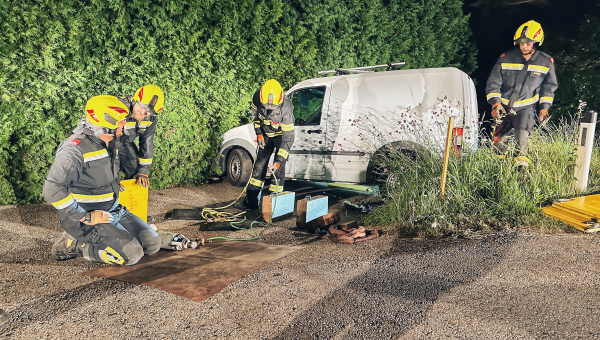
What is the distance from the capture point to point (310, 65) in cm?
890

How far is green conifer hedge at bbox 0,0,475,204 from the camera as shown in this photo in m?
5.59

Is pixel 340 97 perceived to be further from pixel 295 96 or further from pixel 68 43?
pixel 68 43

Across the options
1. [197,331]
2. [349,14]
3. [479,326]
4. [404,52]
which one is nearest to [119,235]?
[197,331]

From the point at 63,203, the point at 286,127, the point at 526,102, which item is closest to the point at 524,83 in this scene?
the point at 526,102

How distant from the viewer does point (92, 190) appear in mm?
3791

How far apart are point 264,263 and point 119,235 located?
1.34 m

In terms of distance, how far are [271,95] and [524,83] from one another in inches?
146

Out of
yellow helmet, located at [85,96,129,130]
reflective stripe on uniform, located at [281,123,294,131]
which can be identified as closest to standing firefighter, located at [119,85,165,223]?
yellow helmet, located at [85,96,129,130]

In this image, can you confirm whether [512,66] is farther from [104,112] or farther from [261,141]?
[104,112]

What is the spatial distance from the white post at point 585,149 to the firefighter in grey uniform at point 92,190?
5.07 metres

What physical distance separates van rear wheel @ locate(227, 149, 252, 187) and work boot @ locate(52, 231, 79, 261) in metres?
3.79

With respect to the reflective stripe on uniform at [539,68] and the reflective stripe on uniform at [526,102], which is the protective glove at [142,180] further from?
the reflective stripe on uniform at [539,68]

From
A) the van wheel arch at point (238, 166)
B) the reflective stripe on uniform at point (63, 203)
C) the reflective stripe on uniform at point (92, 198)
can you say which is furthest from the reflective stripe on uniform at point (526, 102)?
the reflective stripe on uniform at point (63, 203)

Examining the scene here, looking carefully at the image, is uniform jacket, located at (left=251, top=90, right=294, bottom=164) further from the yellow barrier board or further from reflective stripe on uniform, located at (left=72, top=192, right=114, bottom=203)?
reflective stripe on uniform, located at (left=72, top=192, right=114, bottom=203)
